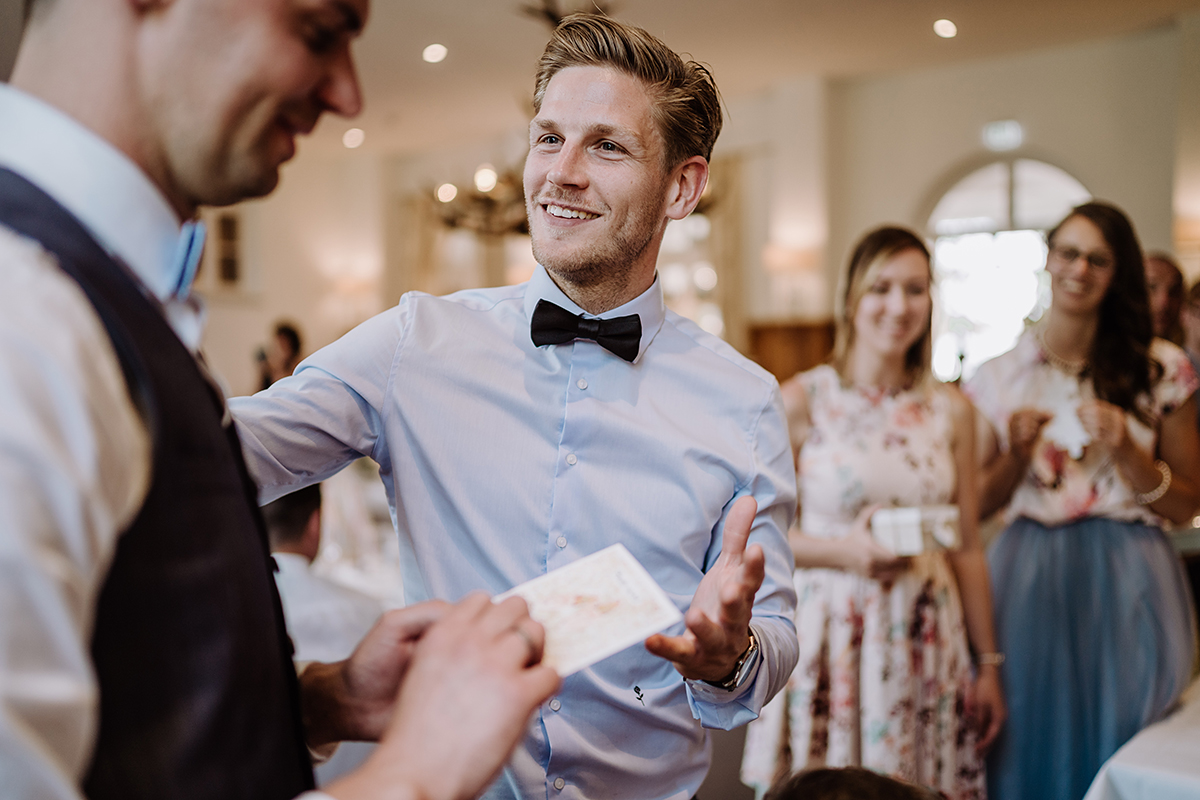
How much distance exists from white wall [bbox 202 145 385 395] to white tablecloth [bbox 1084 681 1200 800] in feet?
33.8

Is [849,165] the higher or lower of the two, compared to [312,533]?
higher

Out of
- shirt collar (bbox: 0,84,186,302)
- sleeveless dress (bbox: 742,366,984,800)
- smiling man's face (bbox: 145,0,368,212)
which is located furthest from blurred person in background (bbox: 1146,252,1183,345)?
shirt collar (bbox: 0,84,186,302)

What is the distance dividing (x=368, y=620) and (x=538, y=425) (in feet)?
4.27

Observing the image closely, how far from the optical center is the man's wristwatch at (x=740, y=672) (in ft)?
3.85

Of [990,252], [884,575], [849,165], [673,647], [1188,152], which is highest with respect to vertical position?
[849,165]

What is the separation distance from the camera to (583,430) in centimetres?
137

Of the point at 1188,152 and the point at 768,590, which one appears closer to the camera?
the point at 768,590

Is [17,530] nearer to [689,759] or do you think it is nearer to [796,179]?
[689,759]

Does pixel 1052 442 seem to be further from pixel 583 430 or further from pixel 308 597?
pixel 308 597

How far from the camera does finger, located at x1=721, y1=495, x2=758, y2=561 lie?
1076mm

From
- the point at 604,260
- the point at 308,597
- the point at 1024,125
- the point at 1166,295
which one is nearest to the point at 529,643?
the point at 604,260

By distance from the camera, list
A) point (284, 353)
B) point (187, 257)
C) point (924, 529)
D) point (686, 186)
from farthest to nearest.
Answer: point (284, 353)
point (924, 529)
point (686, 186)
point (187, 257)

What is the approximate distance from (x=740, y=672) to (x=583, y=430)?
1.40 feet

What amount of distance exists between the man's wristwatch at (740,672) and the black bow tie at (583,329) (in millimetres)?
501
